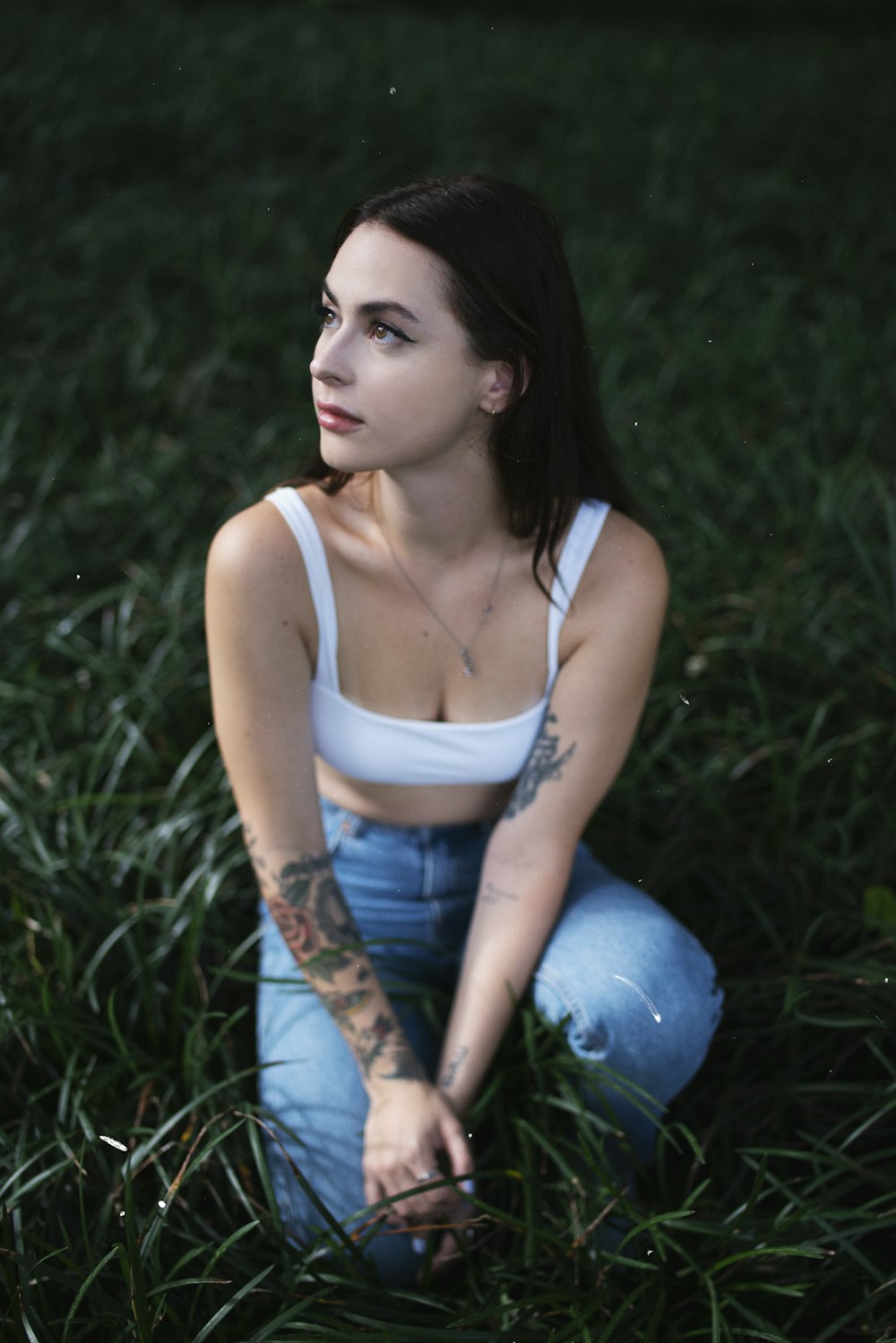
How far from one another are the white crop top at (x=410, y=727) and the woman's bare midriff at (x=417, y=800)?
0.02 m

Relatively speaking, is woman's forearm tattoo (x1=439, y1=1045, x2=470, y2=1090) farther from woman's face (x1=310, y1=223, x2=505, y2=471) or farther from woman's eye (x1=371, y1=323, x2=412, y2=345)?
woman's eye (x1=371, y1=323, x2=412, y2=345)

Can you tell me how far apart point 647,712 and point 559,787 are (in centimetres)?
84

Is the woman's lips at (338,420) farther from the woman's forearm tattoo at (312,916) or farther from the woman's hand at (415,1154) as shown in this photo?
the woman's hand at (415,1154)

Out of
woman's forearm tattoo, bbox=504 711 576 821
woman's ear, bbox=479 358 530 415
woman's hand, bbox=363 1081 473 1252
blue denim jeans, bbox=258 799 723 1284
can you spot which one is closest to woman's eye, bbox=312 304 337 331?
woman's ear, bbox=479 358 530 415

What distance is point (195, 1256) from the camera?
5.25 ft

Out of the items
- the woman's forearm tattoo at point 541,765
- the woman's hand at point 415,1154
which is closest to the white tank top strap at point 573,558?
the woman's forearm tattoo at point 541,765

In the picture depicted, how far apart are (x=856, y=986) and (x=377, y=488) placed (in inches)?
43.2

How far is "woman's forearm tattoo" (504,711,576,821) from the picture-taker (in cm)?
164

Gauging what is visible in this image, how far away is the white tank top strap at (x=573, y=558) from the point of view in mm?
1591

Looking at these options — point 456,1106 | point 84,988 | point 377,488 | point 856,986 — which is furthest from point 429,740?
point 856,986

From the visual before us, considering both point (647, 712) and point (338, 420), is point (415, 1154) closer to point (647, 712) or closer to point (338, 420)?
point (338, 420)

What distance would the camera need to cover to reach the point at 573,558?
1.59 m

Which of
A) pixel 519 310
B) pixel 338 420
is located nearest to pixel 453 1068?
pixel 338 420

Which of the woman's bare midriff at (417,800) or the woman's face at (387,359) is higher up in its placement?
the woman's face at (387,359)
